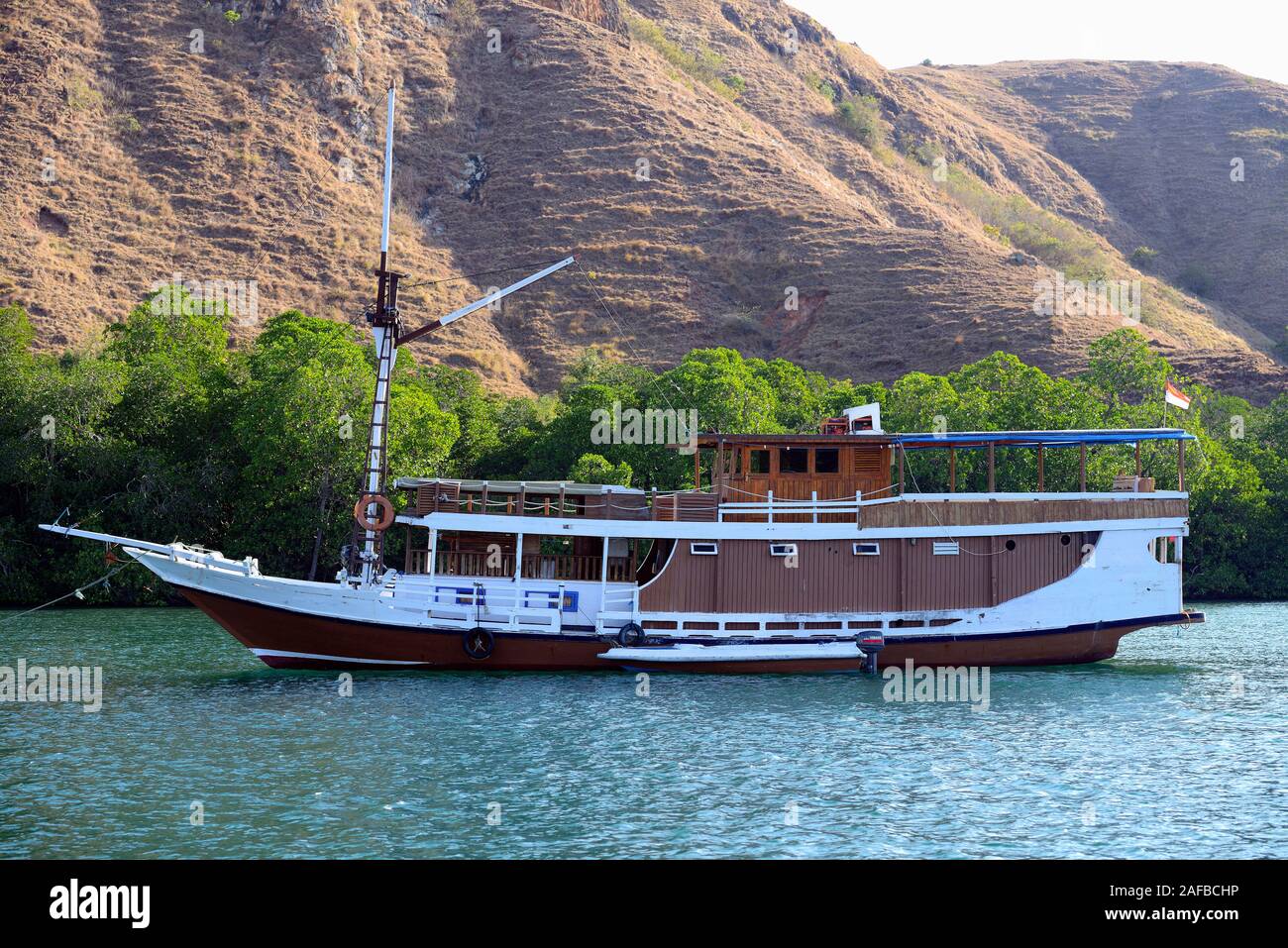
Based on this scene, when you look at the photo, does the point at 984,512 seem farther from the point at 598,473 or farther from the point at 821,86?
the point at 821,86

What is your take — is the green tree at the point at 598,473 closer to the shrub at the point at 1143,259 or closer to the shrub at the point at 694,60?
the shrub at the point at 694,60

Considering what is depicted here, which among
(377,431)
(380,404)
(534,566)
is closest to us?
(534,566)

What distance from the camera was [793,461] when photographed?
32.5 m

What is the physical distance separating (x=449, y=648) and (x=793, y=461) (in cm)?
1001

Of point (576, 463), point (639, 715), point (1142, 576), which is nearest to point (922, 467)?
point (576, 463)

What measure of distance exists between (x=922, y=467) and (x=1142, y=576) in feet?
89.2

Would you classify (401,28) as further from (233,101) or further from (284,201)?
(284,201)

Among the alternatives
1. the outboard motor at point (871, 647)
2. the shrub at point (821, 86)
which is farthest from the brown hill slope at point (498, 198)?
the outboard motor at point (871, 647)

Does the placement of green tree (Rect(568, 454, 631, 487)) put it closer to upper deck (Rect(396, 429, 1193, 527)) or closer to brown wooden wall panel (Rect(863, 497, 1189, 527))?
upper deck (Rect(396, 429, 1193, 527))

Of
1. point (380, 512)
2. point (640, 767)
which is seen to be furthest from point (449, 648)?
point (640, 767)

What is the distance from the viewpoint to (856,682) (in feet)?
98.7

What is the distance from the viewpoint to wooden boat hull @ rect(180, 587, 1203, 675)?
30.6 meters

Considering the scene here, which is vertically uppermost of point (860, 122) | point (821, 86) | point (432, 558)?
point (821, 86)

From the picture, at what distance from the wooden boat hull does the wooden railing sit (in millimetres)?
1884
